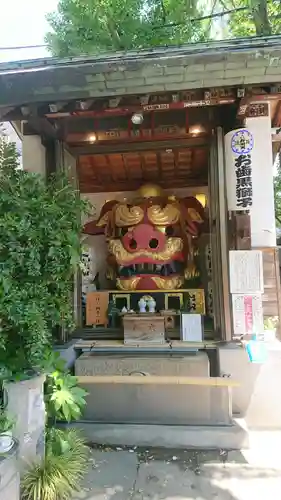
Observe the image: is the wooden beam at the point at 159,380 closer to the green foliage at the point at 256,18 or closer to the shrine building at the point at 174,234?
the shrine building at the point at 174,234

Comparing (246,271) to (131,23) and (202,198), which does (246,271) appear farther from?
(131,23)

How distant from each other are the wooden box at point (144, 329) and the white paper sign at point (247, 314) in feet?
4.21

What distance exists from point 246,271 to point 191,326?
4.29 ft

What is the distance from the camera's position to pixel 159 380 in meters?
5.02

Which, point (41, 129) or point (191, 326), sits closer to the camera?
point (41, 129)

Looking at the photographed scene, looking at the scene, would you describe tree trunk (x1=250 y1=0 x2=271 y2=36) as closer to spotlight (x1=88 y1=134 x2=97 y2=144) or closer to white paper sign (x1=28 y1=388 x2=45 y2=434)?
spotlight (x1=88 y1=134 x2=97 y2=144)

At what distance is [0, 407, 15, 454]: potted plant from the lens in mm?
3150

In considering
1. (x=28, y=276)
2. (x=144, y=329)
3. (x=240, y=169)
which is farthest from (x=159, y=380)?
(x=240, y=169)

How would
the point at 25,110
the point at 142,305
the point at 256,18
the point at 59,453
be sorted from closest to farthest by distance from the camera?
the point at 59,453 → the point at 25,110 → the point at 142,305 → the point at 256,18

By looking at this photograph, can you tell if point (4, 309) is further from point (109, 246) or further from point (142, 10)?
point (142, 10)

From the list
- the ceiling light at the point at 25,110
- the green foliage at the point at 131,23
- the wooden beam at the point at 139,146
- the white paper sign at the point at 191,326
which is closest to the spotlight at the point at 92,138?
the wooden beam at the point at 139,146

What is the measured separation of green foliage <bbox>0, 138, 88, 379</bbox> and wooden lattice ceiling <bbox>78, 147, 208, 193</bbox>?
9.78ft

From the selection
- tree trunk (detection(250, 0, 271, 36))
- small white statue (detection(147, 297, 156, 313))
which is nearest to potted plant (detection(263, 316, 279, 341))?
small white statue (detection(147, 297, 156, 313))

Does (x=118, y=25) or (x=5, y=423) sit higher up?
(x=118, y=25)
